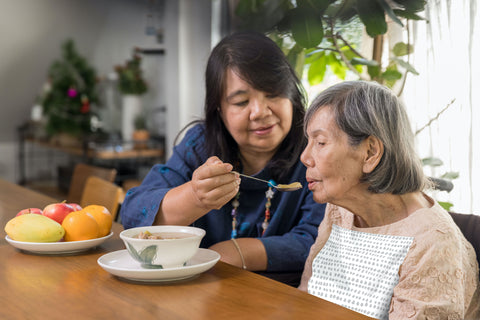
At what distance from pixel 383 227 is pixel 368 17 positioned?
0.87 meters

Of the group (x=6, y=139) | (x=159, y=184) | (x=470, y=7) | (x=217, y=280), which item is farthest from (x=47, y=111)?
(x=217, y=280)

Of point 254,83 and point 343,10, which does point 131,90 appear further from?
point 254,83

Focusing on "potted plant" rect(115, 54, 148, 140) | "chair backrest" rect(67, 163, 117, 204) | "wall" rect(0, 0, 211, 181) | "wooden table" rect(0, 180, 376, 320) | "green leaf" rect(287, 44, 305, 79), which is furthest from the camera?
"potted plant" rect(115, 54, 148, 140)

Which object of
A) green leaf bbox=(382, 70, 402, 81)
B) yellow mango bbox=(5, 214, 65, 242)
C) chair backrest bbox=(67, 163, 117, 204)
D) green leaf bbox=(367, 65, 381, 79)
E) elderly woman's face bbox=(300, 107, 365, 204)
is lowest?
chair backrest bbox=(67, 163, 117, 204)

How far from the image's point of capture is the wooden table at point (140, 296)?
0.81m

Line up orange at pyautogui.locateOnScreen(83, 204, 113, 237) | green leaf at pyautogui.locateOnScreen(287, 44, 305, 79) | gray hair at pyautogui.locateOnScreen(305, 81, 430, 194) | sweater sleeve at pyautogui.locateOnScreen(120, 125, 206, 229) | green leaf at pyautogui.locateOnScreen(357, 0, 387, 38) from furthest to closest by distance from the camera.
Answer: green leaf at pyautogui.locateOnScreen(287, 44, 305, 79), green leaf at pyautogui.locateOnScreen(357, 0, 387, 38), sweater sleeve at pyautogui.locateOnScreen(120, 125, 206, 229), orange at pyautogui.locateOnScreen(83, 204, 113, 237), gray hair at pyautogui.locateOnScreen(305, 81, 430, 194)

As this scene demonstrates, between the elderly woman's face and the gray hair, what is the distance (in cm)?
2

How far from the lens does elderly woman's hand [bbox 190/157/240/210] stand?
1162mm

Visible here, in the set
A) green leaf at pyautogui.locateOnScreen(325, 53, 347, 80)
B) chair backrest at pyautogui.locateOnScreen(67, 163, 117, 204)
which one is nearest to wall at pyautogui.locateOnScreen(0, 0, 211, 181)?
chair backrest at pyautogui.locateOnScreen(67, 163, 117, 204)

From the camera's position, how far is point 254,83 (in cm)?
146

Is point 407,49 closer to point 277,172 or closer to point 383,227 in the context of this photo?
point 277,172

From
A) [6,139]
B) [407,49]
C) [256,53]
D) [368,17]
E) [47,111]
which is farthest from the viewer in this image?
[6,139]

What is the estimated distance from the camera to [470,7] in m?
1.83

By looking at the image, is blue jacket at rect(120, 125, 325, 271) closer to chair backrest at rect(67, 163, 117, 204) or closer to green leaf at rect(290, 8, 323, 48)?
green leaf at rect(290, 8, 323, 48)
